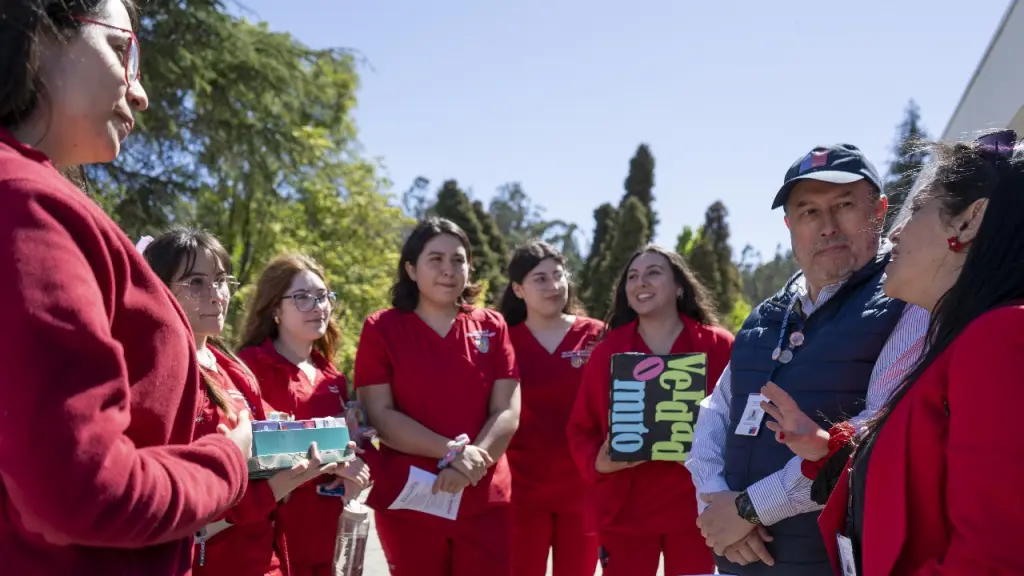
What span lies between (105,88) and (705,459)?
2.50 meters

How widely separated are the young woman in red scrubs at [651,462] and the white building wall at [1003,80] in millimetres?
2872

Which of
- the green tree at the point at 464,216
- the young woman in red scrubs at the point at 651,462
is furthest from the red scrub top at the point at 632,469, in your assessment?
the green tree at the point at 464,216

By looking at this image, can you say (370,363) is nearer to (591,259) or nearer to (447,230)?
(447,230)

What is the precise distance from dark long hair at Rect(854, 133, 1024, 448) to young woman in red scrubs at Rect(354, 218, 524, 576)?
273cm

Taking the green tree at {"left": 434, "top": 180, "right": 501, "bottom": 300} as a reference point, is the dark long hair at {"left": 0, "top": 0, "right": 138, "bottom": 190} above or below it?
below

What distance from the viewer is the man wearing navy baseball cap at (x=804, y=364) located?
2713mm

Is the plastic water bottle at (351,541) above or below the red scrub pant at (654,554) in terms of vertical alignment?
above

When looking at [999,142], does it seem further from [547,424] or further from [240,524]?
[547,424]

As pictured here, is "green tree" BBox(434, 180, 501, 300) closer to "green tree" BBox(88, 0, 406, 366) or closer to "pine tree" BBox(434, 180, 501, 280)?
"pine tree" BBox(434, 180, 501, 280)

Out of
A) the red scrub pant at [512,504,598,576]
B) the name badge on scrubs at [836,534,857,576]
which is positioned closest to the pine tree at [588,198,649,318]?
the red scrub pant at [512,504,598,576]

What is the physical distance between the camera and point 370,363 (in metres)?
4.47

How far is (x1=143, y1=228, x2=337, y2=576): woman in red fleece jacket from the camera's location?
3037 mm

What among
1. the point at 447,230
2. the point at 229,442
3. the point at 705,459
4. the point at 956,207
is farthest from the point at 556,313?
the point at 229,442

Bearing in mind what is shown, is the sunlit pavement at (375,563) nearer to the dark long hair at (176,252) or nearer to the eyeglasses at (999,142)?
the dark long hair at (176,252)
